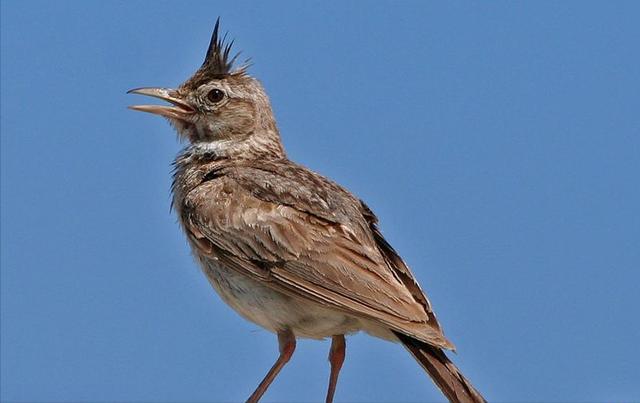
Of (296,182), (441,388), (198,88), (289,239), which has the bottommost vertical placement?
(441,388)

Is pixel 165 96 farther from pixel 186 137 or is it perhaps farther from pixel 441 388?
pixel 441 388

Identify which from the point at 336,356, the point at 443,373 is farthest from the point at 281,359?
the point at 443,373

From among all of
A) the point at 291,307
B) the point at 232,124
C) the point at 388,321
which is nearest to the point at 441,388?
the point at 388,321

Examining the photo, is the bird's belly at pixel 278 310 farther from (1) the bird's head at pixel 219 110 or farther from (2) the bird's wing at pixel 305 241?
(1) the bird's head at pixel 219 110

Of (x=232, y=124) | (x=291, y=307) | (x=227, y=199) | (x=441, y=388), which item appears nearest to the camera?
(x=441, y=388)

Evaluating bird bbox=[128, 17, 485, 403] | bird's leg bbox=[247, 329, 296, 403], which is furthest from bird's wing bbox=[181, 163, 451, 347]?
bird's leg bbox=[247, 329, 296, 403]

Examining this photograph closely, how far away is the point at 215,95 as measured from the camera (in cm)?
1173

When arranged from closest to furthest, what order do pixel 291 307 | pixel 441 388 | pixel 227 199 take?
1. pixel 441 388
2. pixel 291 307
3. pixel 227 199

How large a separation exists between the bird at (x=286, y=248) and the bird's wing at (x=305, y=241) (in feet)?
0.03

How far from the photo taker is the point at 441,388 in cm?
889

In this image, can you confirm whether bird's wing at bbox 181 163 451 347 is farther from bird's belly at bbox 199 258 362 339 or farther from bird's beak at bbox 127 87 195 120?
bird's beak at bbox 127 87 195 120

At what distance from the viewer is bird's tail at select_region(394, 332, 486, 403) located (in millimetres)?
8844

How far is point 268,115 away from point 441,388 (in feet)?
12.9

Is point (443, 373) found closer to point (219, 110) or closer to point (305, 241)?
point (305, 241)
